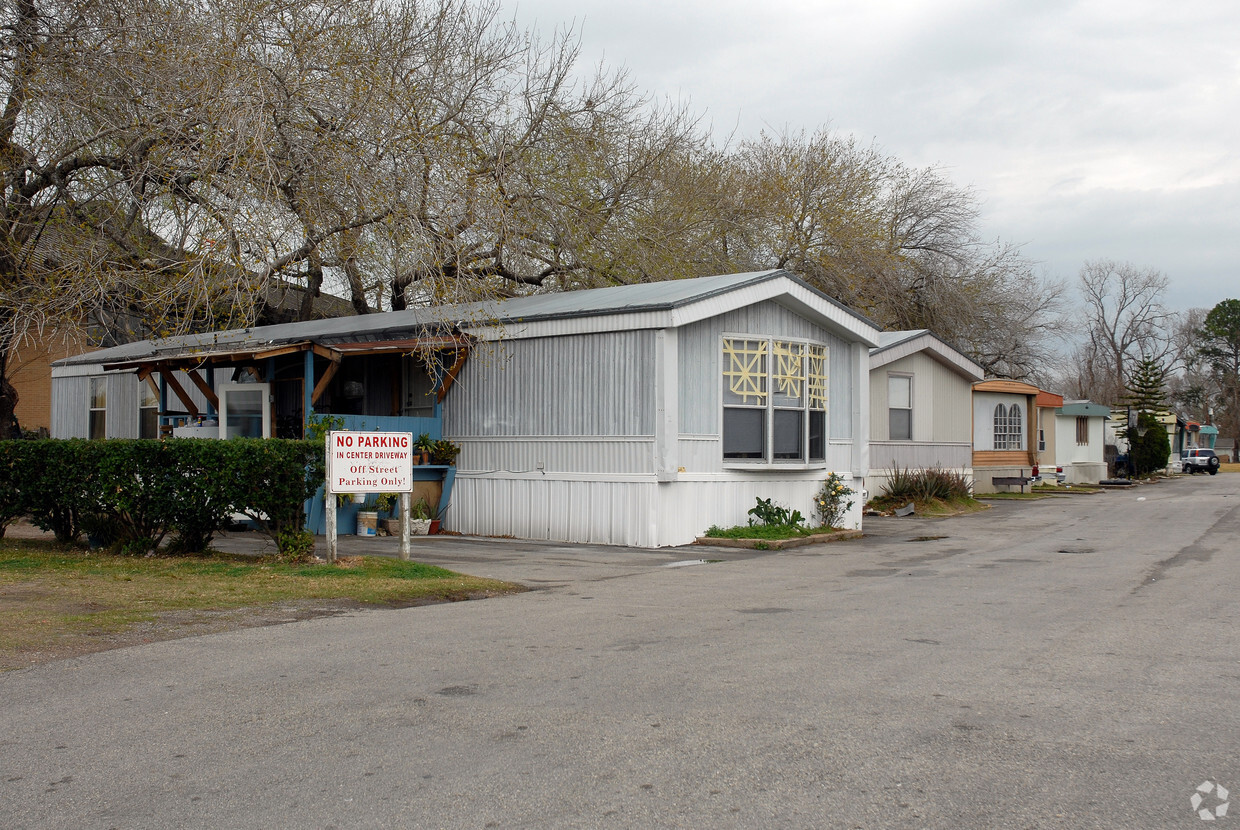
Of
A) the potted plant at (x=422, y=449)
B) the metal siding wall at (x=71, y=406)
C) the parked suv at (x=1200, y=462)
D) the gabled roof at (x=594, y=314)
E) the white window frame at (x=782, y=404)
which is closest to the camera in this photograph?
the gabled roof at (x=594, y=314)

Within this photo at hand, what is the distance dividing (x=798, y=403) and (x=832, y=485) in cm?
158

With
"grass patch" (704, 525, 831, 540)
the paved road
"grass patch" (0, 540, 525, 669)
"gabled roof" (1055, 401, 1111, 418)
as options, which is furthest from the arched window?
"grass patch" (0, 540, 525, 669)

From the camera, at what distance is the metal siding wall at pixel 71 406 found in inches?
952

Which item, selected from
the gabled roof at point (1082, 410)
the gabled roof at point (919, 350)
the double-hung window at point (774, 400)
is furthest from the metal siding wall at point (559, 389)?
the gabled roof at point (1082, 410)

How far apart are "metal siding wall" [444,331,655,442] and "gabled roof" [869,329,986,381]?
8683mm

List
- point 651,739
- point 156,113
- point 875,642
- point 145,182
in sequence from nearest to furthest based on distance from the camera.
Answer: point 651,739, point 875,642, point 156,113, point 145,182

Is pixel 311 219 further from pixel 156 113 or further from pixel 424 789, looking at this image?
pixel 424 789

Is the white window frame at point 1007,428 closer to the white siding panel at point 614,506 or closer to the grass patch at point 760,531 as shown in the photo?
the white siding panel at point 614,506

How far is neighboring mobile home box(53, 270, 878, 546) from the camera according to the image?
15984 millimetres

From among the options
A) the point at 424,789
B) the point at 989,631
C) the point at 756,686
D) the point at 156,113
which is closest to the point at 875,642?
the point at 989,631

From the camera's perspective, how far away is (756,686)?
660 cm

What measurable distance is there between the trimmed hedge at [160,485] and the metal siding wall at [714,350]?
597 cm

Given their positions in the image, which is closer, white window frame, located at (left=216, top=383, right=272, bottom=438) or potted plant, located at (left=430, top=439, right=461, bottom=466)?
potted plant, located at (left=430, top=439, right=461, bottom=466)

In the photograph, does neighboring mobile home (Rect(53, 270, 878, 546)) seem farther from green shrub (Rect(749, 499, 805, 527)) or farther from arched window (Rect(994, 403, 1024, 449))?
arched window (Rect(994, 403, 1024, 449))
